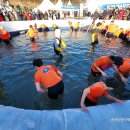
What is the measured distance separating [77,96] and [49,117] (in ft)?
9.67

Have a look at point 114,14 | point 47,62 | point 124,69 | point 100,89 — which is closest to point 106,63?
point 124,69

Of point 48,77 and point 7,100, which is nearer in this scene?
point 48,77

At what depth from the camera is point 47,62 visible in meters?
11.1

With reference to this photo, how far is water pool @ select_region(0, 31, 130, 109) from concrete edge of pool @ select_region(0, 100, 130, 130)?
2031 millimetres

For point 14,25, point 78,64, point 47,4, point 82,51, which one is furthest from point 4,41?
point 47,4

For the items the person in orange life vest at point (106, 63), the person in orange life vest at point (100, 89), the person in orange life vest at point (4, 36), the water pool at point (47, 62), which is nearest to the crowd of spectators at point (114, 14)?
the water pool at point (47, 62)

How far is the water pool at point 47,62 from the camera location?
22.8ft

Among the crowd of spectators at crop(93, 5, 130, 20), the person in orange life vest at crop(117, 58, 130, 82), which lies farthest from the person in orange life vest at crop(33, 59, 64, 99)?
the crowd of spectators at crop(93, 5, 130, 20)

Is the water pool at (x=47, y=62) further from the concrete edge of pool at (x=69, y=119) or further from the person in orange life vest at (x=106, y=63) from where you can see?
the concrete edge of pool at (x=69, y=119)

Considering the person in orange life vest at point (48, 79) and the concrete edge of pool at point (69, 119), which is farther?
the person in orange life vest at point (48, 79)

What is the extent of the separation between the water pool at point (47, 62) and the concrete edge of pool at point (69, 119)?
6.66 feet

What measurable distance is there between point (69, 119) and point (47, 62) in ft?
23.1

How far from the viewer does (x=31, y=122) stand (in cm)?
425

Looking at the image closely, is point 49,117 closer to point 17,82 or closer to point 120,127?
point 120,127
